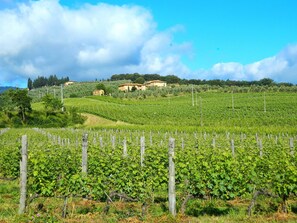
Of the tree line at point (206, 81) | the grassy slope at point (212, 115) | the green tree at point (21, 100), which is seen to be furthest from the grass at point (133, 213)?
the tree line at point (206, 81)

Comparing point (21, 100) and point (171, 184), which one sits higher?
point (21, 100)

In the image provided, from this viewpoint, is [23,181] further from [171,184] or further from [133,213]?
[171,184]

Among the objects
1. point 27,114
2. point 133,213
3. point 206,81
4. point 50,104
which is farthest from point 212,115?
point 206,81

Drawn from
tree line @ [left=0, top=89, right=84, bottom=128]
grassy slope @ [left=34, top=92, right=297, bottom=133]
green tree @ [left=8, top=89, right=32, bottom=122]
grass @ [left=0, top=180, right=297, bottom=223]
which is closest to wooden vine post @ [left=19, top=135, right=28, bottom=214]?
grass @ [left=0, top=180, right=297, bottom=223]

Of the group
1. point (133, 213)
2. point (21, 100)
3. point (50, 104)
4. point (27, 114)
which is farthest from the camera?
point (50, 104)

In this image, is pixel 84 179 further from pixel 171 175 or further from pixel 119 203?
pixel 171 175

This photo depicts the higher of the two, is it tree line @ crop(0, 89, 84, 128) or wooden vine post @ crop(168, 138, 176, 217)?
tree line @ crop(0, 89, 84, 128)

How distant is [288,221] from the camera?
781 centimetres

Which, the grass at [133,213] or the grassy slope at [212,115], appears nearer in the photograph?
the grass at [133,213]

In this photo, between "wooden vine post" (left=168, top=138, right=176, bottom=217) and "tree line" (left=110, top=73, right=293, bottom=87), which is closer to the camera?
"wooden vine post" (left=168, top=138, right=176, bottom=217)

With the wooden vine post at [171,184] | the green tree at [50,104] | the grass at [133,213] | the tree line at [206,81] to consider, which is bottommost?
the grass at [133,213]

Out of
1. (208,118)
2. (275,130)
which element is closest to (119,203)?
(275,130)

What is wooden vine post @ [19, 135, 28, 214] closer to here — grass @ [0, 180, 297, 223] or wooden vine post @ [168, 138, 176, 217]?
grass @ [0, 180, 297, 223]

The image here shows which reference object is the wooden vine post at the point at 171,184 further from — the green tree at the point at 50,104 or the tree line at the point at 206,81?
the tree line at the point at 206,81
